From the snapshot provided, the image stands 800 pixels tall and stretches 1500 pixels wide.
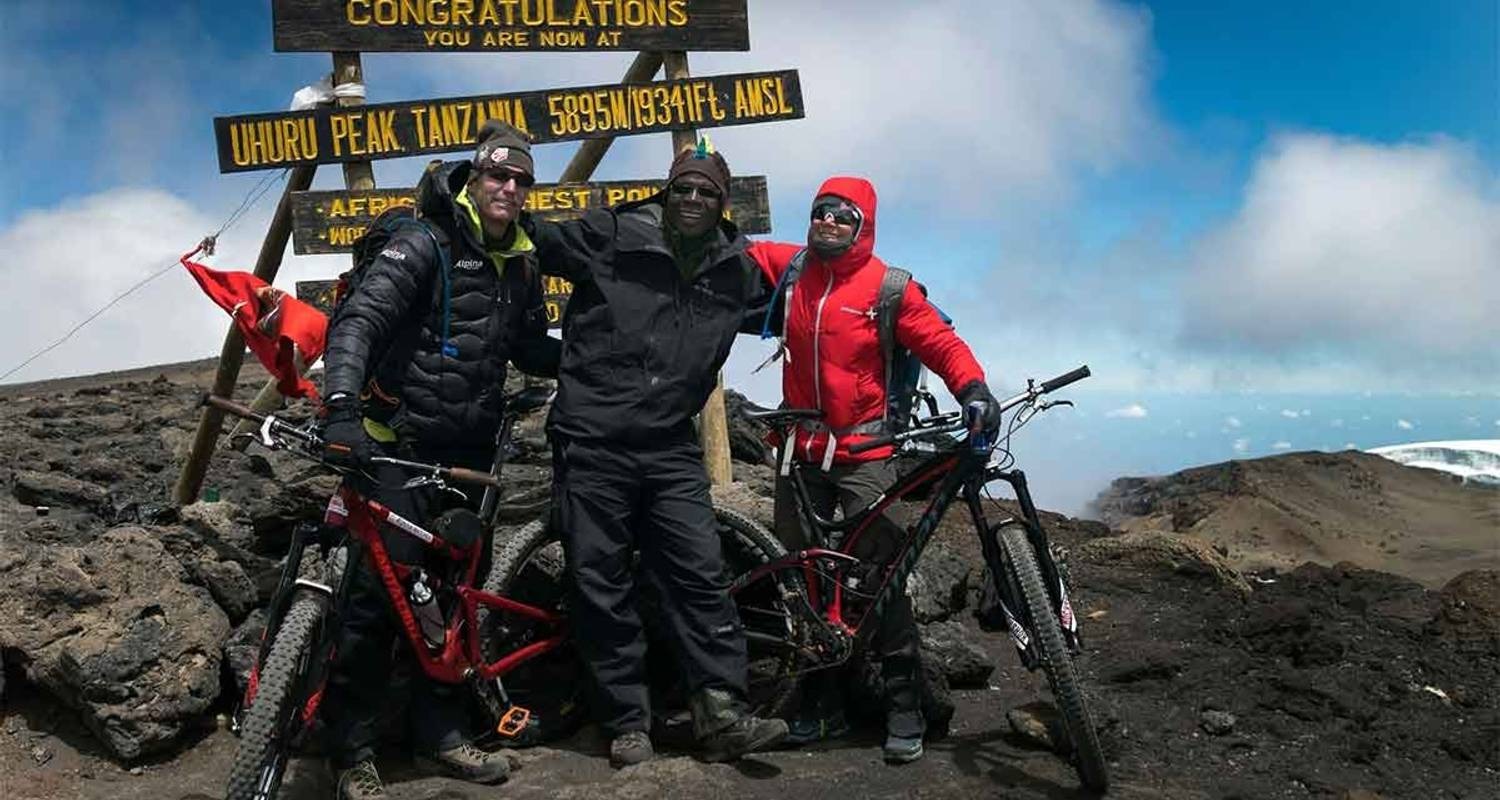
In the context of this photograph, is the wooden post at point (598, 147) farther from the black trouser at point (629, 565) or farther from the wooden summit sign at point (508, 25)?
the black trouser at point (629, 565)

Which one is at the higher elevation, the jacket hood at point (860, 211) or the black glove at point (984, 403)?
the jacket hood at point (860, 211)

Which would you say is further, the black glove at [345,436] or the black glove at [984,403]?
the black glove at [984,403]

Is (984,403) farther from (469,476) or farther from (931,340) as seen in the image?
(469,476)

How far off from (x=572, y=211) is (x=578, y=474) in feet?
12.3

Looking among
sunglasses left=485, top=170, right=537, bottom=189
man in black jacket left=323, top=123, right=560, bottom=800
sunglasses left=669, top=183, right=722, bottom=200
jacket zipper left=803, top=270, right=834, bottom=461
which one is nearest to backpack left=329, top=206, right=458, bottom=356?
man in black jacket left=323, top=123, right=560, bottom=800

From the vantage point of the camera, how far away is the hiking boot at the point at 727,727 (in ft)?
16.5

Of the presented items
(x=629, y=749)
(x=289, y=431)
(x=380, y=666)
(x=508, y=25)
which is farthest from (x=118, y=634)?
(x=508, y=25)

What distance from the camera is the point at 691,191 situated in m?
5.05

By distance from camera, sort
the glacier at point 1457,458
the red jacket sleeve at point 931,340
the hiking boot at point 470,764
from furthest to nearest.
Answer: the glacier at point 1457,458, the red jacket sleeve at point 931,340, the hiking boot at point 470,764

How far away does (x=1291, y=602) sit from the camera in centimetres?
761

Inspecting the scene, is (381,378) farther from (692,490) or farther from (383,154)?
(383,154)

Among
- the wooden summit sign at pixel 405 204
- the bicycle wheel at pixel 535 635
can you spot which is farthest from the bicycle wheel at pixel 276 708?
the wooden summit sign at pixel 405 204

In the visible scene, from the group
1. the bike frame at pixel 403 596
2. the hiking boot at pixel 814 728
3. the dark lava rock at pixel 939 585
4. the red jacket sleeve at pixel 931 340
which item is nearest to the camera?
the bike frame at pixel 403 596

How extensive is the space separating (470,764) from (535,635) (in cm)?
71
